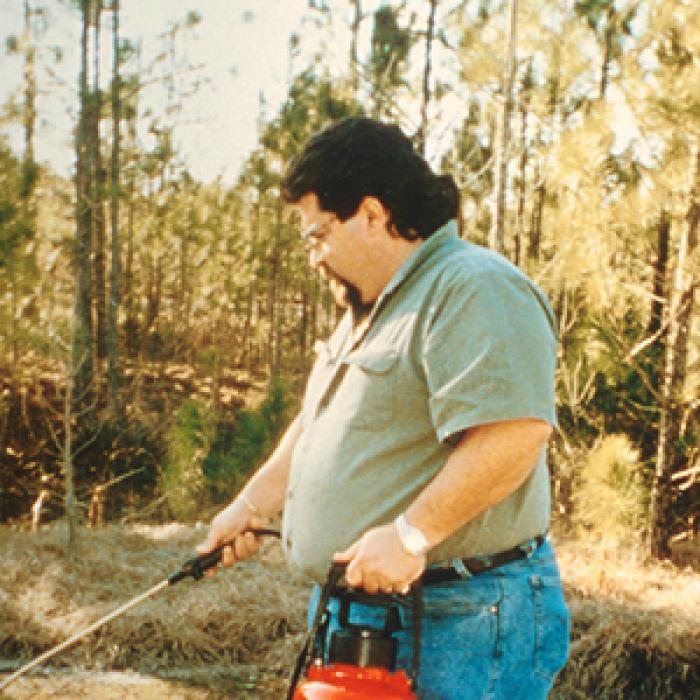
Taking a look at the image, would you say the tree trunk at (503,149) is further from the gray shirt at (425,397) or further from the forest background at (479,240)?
the gray shirt at (425,397)

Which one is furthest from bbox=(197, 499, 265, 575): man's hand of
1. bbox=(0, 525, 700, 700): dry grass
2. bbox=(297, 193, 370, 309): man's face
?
bbox=(0, 525, 700, 700): dry grass

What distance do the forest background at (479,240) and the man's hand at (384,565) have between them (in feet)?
12.8

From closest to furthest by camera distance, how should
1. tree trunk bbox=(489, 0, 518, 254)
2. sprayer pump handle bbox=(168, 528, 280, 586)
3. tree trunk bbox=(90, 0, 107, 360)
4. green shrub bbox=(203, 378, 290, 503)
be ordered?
1. sprayer pump handle bbox=(168, 528, 280, 586)
2. tree trunk bbox=(489, 0, 518, 254)
3. green shrub bbox=(203, 378, 290, 503)
4. tree trunk bbox=(90, 0, 107, 360)

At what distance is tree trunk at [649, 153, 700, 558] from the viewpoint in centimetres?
555

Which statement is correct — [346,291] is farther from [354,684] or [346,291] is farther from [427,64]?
[427,64]

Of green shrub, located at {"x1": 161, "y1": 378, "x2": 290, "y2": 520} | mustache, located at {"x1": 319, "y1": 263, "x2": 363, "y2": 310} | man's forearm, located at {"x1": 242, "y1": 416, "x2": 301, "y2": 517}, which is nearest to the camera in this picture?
mustache, located at {"x1": 319, "y1": 263, "x2": 363, "y2": 310}

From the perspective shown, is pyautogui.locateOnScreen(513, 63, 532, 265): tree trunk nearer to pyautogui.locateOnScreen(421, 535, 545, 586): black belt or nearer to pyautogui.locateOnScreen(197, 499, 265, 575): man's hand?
pyautogui.locateOnScreen(197, 499, 265, 575): man's hand

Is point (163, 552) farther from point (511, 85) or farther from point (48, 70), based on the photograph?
point (48, 70)

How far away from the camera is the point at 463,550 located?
147 centimetres

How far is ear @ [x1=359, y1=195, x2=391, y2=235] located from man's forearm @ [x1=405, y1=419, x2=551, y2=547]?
18.9 inches

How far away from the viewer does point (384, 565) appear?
52.1 inches

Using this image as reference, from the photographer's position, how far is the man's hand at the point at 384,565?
1.32 m

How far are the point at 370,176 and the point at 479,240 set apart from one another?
398 inches

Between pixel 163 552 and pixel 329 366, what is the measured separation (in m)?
5.04
